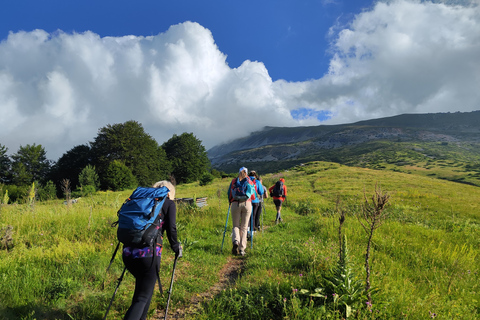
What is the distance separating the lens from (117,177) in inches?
1630

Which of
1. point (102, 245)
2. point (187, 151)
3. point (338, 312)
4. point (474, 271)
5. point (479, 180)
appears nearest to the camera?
point (338, 312)

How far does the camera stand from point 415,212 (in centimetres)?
1678

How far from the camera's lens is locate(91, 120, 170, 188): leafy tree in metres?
46.2

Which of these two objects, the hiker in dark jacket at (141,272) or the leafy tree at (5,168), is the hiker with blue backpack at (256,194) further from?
the leafy tree at (5,168)

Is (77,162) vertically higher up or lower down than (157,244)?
higher up

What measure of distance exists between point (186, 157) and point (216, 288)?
59387mm

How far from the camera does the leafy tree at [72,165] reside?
159ft

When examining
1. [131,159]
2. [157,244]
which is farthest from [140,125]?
[157,244]

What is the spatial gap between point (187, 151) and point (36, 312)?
2402 inches

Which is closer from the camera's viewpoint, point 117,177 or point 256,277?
point 256,277

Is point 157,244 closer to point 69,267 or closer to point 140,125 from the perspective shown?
point 69,267

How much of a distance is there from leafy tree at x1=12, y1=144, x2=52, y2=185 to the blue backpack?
6160cm

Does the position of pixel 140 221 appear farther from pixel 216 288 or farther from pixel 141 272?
pixel 216 288

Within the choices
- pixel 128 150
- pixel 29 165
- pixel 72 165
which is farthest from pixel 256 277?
pixel 29 165
